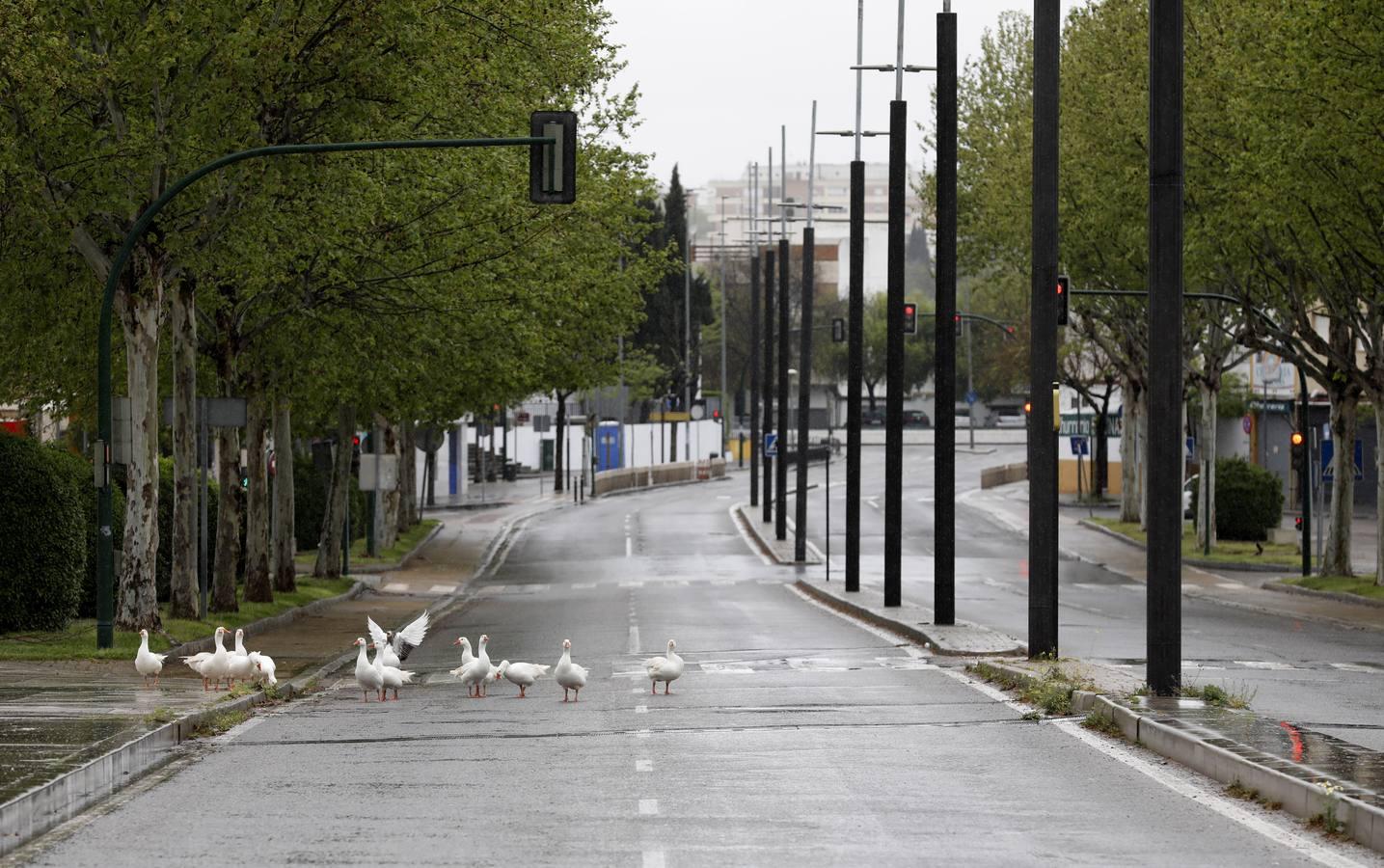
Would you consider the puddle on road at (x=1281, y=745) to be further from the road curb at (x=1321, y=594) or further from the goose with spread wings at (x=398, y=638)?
the road curb at (x=1321, y=594)

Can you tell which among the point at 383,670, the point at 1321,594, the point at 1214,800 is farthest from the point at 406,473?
the point at 1214,800

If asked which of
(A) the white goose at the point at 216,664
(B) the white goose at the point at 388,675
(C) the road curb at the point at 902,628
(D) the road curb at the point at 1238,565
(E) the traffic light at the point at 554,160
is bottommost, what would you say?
(D) the road curb at the point at 1238,565

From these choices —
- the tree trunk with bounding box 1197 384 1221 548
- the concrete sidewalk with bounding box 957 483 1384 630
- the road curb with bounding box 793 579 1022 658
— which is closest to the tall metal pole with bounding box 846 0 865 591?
the road curb with bounding box 793 579 1022 658

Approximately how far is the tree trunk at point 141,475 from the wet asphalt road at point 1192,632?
11906 millimetres

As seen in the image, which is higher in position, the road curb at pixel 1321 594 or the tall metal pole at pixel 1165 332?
the tall metal pole at pixel 1165 332

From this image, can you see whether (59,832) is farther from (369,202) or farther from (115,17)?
(369,202)

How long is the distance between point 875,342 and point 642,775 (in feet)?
521

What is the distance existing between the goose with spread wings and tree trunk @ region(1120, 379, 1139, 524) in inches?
1836

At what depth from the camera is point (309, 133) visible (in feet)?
90.5

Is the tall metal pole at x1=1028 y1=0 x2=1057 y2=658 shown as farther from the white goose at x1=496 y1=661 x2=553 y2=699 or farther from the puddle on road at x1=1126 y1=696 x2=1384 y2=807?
the puddle on road at x1=1126 y1=696 x2=1384 y2=807

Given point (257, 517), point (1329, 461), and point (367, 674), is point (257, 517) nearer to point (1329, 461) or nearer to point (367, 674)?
point (367, 674)

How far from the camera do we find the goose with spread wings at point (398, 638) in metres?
20.5

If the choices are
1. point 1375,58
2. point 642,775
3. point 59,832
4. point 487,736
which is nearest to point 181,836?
point 59,832

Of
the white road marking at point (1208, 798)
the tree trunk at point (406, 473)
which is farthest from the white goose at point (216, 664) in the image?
the tree trunk at point (406, 473)
